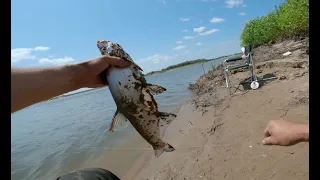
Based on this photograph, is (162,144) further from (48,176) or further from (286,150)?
(48,176)

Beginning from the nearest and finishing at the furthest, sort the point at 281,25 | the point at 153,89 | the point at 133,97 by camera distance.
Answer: the point at 133,97, the point at 153,89, the point at 281,25

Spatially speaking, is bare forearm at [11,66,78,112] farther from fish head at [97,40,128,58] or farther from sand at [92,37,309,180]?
sand at [92,37,309,180]

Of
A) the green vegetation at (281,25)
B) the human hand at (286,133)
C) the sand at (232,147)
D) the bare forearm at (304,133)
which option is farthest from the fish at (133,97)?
the green vegetation at (281,25)

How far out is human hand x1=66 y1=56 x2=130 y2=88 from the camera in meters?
2.09

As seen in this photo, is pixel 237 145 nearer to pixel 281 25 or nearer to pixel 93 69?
pixel 93 69

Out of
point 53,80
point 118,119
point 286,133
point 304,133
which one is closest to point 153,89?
point 118,119

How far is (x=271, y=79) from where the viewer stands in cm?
998

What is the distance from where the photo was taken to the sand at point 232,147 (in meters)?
3.98

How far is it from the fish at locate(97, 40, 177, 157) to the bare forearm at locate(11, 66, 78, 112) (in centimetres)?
46

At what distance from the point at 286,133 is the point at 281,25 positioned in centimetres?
2994

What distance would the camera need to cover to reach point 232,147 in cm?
498

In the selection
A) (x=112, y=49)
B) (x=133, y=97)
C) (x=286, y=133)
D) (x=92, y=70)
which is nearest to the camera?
(x=286, y=133)

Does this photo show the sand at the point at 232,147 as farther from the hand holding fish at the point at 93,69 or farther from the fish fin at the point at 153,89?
the hand holding fish at the point at 93,69
